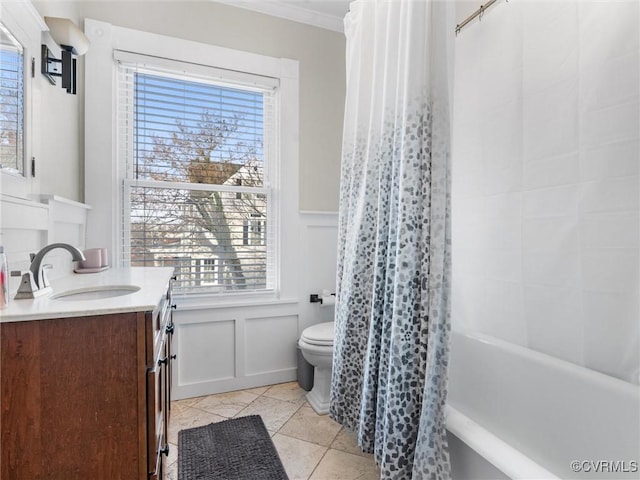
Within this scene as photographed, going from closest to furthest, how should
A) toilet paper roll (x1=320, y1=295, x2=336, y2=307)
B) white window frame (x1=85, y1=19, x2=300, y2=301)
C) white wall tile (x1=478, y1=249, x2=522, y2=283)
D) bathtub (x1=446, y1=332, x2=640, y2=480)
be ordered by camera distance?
1. bathtub (x1=446, y1=332, x2=640, y2=480)
2. white wall tile (x1=478, y1=249, x2=522, y2=283)
3. white window frame (x1=85, y1=19, x2=300, y2=301)
4. toilet paper roll (x1=320, y1=295, x2=336, y2=307)

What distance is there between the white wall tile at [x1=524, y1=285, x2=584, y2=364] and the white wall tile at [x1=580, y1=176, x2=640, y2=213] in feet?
1.01

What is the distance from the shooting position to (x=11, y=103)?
130 cm

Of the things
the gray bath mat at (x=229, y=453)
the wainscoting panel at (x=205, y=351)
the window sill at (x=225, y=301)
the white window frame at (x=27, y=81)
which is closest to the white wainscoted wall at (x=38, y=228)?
the white window frame at (x=27, y=81)

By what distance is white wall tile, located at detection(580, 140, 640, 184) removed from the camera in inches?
45.2

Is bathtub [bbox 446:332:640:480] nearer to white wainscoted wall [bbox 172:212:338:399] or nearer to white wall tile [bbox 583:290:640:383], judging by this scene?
white wall tile [bbox 583:290:640:383]

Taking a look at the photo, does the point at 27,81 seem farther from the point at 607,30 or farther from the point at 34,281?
the point at 607,30

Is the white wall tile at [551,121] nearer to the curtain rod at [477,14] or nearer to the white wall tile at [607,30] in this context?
the white wall tile at [607,30]

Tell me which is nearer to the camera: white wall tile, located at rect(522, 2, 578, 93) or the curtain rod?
white wall tile, located at rect(522, 2, 578, 93)

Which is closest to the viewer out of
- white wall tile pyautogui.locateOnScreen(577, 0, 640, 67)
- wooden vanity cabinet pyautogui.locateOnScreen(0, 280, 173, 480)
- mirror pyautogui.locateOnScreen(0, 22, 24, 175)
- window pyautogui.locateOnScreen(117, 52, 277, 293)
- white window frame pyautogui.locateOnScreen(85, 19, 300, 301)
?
wooden vanity cabinet pyautogui.locateOnScreen(0, 280, 173, 480)

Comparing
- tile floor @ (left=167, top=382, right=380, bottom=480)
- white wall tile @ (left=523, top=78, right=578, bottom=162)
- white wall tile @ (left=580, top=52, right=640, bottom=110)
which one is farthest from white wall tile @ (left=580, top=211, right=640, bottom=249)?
tile floor @ (left=167, top=382, right=380, bottom=480)

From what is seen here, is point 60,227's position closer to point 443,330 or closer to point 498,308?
point 443,330

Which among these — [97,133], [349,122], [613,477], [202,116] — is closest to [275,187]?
[202,116]

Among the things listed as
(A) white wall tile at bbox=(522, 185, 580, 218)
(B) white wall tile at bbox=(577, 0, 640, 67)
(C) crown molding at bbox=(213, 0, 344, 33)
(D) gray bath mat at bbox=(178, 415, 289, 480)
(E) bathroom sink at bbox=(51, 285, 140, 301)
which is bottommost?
(D) gray bath mat at bbox=(178, 415, 289, 480)

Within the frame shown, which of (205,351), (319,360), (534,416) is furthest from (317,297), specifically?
(534,416)
